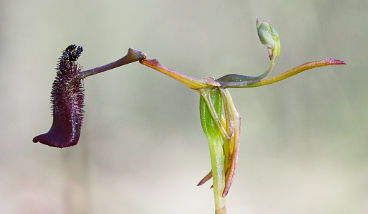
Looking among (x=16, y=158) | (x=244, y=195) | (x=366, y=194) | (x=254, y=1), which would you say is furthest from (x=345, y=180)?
(x=16, y=158)

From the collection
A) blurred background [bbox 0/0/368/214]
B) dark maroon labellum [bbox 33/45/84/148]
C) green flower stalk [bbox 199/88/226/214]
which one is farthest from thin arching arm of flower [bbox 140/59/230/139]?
blurred background [bbox 0/0/368/214]

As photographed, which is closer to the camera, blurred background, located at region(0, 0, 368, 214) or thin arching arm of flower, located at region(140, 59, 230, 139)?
thin arching arm of flower, located at region(140, 59, 230, 139)

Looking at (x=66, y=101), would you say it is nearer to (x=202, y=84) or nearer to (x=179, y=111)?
(x=202, y=84)

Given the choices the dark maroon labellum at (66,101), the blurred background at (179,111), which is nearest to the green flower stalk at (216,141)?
the dark maroon labellum at (66,101)

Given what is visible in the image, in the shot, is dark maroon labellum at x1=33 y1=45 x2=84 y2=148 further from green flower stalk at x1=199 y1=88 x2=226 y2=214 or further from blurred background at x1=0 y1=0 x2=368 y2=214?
blurred background at x1=0 y1=0 x2=368 y2=214

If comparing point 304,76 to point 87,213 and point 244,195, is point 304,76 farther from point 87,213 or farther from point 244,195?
point 87,213

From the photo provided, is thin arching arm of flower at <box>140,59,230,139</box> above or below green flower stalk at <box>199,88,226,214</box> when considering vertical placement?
above

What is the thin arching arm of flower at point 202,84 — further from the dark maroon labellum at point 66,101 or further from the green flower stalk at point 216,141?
the dark maroon labellum at point 66,101

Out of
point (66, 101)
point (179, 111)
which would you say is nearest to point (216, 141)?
point (66, 101)
